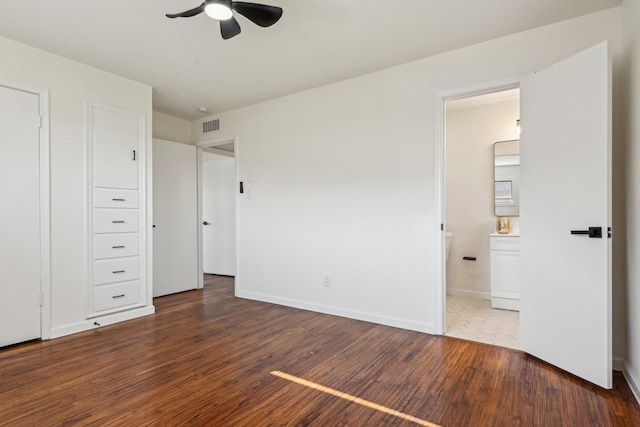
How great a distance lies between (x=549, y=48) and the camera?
2.56 m

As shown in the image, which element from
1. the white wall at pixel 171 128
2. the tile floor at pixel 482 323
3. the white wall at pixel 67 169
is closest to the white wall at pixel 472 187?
the tile floor at pixel 482 323

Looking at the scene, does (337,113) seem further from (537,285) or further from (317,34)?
(537,285)

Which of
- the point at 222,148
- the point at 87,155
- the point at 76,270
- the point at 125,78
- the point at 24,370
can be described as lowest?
the point at 24,370

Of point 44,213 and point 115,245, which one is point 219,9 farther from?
point 115,245

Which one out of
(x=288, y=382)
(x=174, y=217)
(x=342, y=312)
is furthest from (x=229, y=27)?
(x=174, y=217)

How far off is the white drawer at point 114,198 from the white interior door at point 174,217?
2.83ft

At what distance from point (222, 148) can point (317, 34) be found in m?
3.08

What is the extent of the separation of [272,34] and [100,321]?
3.15 m

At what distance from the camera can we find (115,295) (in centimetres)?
345

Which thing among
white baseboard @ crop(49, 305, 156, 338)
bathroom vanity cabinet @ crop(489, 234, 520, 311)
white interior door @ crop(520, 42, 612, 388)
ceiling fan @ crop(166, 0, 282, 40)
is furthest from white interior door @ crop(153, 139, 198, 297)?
white interior door @ crop(520, 42, 612, 388)

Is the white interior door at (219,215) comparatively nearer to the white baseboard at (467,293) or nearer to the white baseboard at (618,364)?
the white baseboard at (467,293)

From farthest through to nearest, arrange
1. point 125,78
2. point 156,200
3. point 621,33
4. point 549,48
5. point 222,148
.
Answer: point 222,148 < point 156,200 < point 125,78 < point 549,48 < point 621,33

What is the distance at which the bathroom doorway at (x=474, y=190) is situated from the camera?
4262 millimetres

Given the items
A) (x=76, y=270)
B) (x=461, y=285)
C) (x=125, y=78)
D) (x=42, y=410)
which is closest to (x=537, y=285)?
(x=461, y=285)
